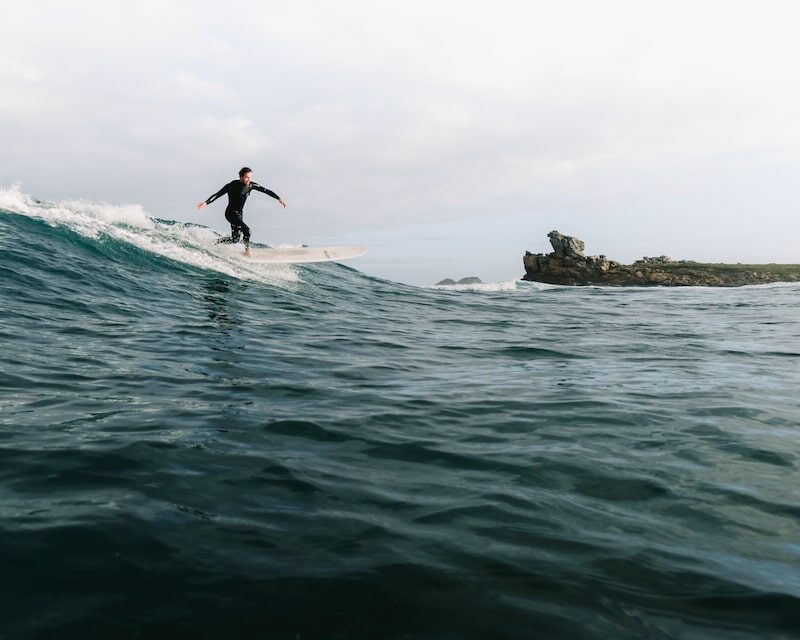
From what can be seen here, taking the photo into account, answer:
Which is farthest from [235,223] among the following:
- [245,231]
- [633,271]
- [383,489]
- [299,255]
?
[633,271]

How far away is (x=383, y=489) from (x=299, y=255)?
1578 centimetres

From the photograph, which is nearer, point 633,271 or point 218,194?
point 218,194

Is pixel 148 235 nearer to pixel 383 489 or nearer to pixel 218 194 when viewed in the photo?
pixel 218 194

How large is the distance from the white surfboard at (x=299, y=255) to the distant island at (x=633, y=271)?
3573 centimetres

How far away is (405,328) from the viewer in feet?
41.9

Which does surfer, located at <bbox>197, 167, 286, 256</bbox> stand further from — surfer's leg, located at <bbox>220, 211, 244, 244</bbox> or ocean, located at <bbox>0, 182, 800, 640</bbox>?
ocean, located at <bbox>0, 182, 800, 640</bbox>

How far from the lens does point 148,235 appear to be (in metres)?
19.2

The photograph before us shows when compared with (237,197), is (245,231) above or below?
below

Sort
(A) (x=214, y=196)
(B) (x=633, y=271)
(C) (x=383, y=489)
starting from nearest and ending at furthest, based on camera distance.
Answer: (C) (x=383, y=489) → (A) (x=214, y=196) → (B) (x=633, y=271)

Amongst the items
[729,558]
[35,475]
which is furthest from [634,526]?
[35,475]

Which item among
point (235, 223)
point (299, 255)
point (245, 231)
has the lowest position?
point (299, 255)

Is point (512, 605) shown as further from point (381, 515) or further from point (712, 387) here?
point (712, 387)

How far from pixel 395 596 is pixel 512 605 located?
0.54 m

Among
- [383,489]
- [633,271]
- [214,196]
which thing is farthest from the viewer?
[633,271]
